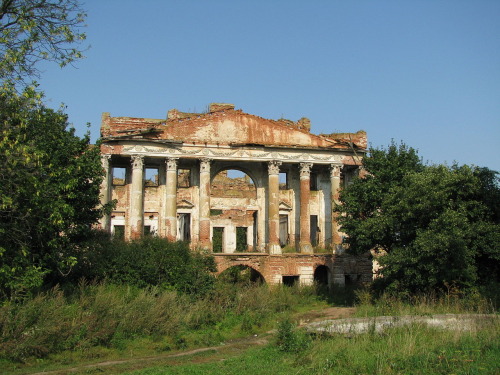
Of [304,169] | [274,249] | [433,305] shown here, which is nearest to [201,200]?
[274,249]

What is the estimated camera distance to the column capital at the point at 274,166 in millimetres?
26812

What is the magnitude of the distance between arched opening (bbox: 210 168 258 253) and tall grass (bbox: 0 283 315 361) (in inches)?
262

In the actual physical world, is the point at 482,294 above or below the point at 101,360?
above

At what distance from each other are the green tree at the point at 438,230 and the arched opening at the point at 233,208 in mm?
8917

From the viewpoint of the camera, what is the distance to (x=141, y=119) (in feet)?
84.6

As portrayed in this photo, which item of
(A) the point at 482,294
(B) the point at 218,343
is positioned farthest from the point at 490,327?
(B) the point at 218,343

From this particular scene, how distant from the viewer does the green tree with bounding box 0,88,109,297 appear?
10.3 m

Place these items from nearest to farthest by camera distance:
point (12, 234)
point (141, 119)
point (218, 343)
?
point (12, 234) → point (218, 343) → point (141, 119)

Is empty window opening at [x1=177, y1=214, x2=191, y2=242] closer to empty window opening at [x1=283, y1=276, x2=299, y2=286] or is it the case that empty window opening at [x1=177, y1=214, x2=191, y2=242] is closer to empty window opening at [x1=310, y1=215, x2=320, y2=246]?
empty window opening at [x1=310, y1=215, x2=320, y2=246]

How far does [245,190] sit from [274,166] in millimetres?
2933

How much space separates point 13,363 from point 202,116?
16004 millimetres

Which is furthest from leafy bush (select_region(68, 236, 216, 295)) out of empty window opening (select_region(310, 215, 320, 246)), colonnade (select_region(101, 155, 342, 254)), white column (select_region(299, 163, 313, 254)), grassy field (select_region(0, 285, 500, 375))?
empty window opening (select_region(310, 215, 320, 246))

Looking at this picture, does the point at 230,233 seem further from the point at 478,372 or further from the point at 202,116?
the point at 478,372

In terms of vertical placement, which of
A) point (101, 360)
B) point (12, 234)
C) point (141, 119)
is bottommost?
point (101, 360)
